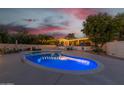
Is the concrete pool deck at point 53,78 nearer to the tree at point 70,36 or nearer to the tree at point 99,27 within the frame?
the tree at point 70,36

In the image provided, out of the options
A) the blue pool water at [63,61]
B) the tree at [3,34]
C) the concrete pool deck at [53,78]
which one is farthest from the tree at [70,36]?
the concrete pool deck at [53,78]

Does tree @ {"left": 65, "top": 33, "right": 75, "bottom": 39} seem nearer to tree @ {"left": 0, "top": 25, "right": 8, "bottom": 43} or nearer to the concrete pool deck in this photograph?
tree @ {"left": 0, "top": 25, "right": 8, "bottom": 43}

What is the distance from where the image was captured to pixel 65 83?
14.5ft

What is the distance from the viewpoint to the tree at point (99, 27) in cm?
1059

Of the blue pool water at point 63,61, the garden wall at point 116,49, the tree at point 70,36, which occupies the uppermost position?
the tree at point 70,36

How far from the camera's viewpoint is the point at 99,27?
10.8m

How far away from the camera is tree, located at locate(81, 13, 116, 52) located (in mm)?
10594

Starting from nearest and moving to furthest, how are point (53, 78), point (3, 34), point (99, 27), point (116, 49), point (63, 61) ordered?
point (53, 78), point (63, 61), point (116, 49), point (99, 27), point (3, 34)

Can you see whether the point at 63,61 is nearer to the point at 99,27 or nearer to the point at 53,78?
the point at 99,27

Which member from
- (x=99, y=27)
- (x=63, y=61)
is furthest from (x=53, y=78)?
(x=99, y=27)
